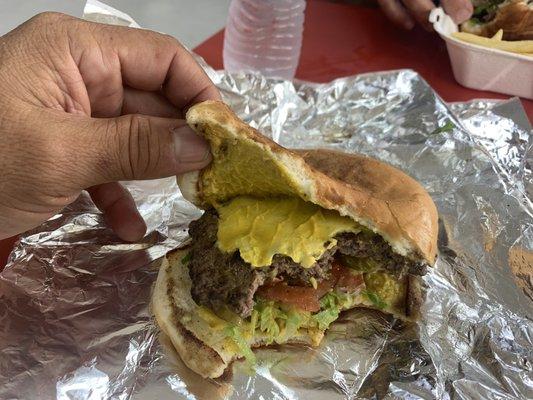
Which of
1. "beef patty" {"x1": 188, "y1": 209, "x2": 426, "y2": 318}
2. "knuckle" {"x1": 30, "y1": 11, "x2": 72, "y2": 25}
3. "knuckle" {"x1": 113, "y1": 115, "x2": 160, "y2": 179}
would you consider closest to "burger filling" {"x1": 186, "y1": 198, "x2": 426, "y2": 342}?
"beef patty" {"x1": 188, "y1": 209, "x2": 426, "y2": 318}

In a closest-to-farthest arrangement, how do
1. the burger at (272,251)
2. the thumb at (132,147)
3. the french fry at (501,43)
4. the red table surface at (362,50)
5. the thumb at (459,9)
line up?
the thumb at (132,147), the burger at (272,251), the french fry at (501,43), the thumb at (459,9), the red table surface at (362,50)

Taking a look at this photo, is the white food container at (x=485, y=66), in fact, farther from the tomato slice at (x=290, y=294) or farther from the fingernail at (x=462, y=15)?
the tomato slice at (x=290, y=294)

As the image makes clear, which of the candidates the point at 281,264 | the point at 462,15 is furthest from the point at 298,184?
the point at 462,15

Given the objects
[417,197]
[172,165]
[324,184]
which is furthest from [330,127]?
[172,165]

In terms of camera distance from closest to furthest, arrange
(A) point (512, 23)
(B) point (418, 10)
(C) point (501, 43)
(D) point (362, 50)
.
→ 1. (C) point (501, 43)
2. (A) point (512, 23)
3. (B) point (418, 10)
4. (D) point (362, 50)

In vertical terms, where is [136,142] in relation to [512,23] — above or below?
above

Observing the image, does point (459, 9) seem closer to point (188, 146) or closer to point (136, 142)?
point (188, 146)

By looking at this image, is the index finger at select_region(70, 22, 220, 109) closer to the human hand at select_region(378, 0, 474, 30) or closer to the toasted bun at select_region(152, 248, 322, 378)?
the toasted bun at select_region(152, 248, 322, 378)

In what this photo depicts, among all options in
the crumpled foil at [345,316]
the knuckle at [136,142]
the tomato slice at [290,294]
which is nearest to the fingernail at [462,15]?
the crumpled foil at [345,316]

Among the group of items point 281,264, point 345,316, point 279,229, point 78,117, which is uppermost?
point 78,117
